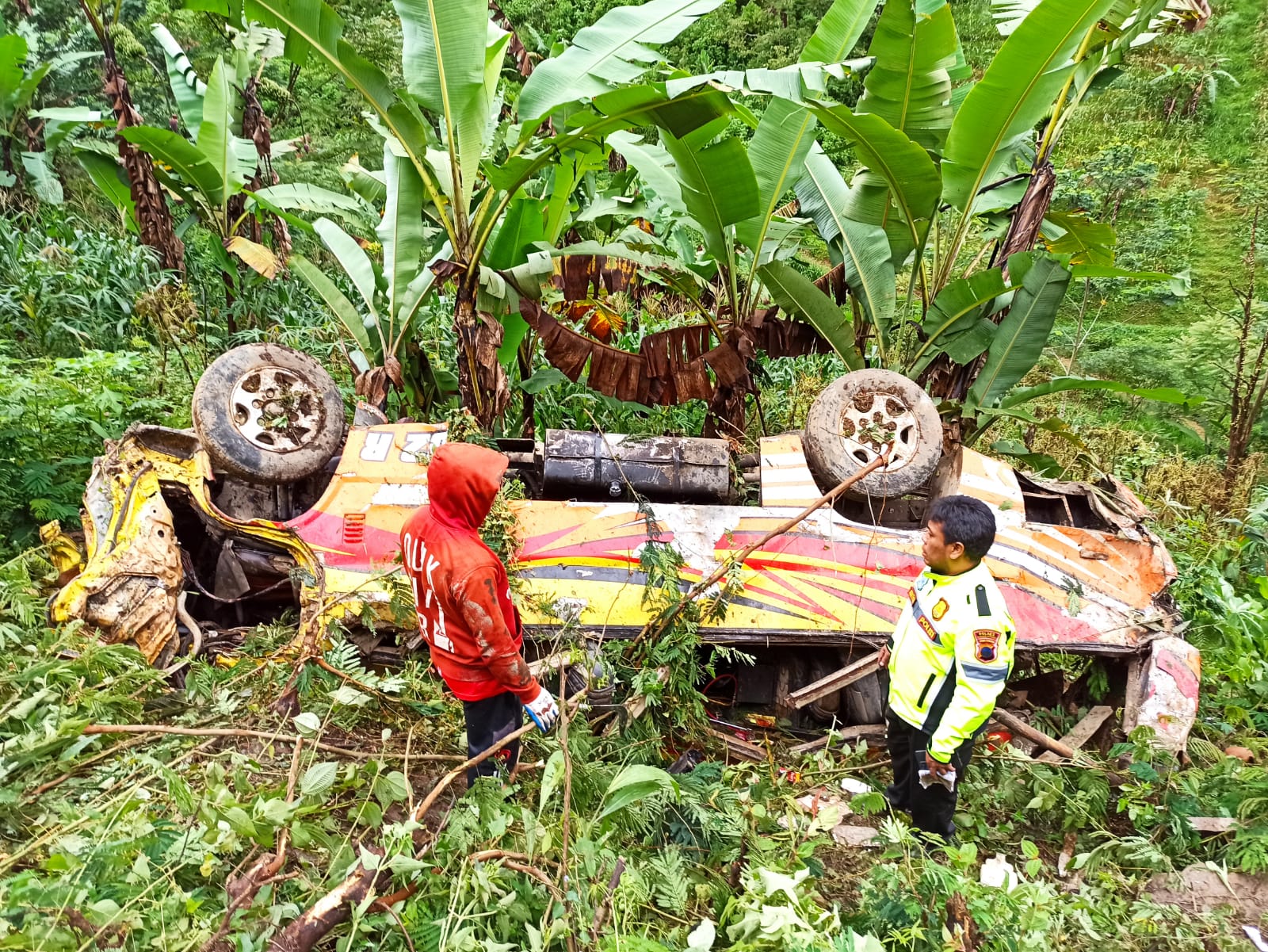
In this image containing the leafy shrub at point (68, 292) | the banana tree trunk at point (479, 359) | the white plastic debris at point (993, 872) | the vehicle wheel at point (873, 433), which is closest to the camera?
the white plastic debris at point (993, 872)

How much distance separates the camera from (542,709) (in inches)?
125

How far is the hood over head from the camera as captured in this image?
2.85 m

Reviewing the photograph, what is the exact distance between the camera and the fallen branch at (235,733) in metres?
2.97

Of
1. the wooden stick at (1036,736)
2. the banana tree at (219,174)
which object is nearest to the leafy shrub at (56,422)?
the banana tree at (219,174)

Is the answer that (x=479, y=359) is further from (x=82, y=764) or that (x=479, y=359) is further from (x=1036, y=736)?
(x=1036, y=736)

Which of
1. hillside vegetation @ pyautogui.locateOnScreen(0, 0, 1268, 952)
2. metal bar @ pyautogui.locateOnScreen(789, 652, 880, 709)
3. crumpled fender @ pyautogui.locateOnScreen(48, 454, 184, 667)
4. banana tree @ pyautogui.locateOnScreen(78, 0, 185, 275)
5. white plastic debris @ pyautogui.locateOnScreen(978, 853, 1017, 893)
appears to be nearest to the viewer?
hillside vegetation @ pyautogui.locateOnScreen(0, 0, 1268, 952)

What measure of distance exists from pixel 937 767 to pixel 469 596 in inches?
76.3

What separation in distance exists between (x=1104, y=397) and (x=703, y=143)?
24.8ft

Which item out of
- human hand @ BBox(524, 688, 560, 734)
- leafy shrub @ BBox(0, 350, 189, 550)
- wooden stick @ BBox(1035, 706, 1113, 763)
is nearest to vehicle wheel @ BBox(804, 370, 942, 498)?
wooden stick @ BBox(1035, 706, 1113, 763)

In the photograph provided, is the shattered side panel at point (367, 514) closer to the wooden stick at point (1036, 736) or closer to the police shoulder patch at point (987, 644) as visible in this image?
the police shoulder patch at point (987, 644)

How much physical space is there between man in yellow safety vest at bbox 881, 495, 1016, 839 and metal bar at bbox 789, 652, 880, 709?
685mm

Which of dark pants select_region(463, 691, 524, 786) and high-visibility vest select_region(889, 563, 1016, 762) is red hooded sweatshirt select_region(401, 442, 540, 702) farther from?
high-visibility vest select_region(889, 563, 1016, 762)

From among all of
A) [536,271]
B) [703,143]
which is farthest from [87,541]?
[703,143]

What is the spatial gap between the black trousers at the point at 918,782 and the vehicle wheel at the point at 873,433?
56.4 inches
